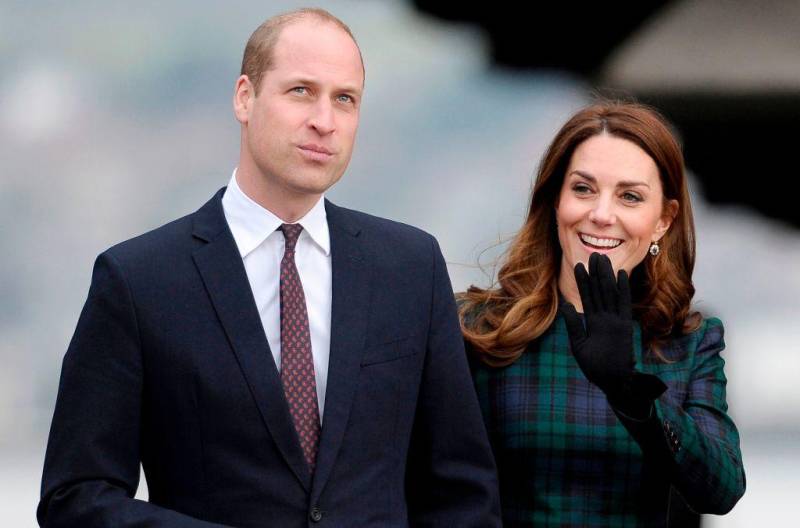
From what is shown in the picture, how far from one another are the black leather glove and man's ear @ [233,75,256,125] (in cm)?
56

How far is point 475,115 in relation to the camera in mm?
3537

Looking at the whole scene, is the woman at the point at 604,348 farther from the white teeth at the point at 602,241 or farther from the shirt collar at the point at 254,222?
the shirt collar at the point at 254,222

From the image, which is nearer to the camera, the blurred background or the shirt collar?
the shirt collar

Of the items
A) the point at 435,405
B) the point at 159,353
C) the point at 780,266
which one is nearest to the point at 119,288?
the point at 159,353

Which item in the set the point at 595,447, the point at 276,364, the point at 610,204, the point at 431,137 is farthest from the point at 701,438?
the point at 431,137

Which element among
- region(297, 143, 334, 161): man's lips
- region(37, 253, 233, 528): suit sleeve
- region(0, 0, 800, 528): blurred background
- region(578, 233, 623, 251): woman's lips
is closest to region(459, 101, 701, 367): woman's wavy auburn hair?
region(578, 233, 623, 251): woman's lips

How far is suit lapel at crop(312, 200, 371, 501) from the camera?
186cm

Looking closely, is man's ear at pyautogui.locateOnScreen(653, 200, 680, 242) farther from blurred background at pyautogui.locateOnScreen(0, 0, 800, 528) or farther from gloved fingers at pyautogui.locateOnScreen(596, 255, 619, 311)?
blurred background at pyautogui.locateOnScreen(0, 0, 800, 528)

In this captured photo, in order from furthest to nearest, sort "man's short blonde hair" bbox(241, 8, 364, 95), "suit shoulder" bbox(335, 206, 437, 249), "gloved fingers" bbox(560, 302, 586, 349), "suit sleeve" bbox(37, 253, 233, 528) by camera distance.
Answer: "gloved fingers" bbox(560, 302, 586, 349) → "suit shoulder" bbox(335, 206, 437, 249) → "man's short blonde hair" bbox(241, 8, 364, 95) → "suit sleeve" bbox(37, 253, 233, 528)

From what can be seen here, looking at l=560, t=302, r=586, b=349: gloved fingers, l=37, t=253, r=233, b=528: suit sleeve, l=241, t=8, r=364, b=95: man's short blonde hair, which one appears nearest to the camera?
l=37, t=253, r=233, b=528: suit sleeve

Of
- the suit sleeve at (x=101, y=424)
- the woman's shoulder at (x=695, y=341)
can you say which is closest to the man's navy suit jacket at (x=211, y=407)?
the suit sleeve at (x=101, y=424)

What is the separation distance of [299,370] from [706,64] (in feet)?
6.57

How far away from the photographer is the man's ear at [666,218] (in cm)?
241

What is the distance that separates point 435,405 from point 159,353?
1.24 ft
